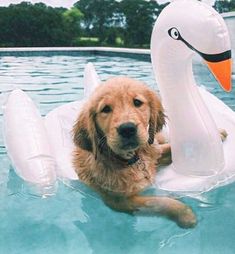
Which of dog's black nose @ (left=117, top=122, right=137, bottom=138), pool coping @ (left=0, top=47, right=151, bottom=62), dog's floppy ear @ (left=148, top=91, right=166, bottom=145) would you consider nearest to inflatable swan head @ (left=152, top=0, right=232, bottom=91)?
dog's floppy ear @ (left=148, top=91, right=166, bottom=145)

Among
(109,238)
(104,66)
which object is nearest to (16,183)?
(109,238)

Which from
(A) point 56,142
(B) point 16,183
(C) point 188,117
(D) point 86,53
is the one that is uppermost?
(C) point 188,117

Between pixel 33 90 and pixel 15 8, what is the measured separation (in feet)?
29.5

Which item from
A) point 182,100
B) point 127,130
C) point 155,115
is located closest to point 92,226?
point 127,130

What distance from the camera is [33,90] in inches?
328

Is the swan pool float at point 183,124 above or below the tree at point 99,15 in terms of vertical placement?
above

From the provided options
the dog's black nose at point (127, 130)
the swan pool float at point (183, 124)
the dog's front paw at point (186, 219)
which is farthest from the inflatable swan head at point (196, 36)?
the dog's front paw at point (186, 219)

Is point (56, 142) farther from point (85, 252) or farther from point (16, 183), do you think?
point (85, 252)

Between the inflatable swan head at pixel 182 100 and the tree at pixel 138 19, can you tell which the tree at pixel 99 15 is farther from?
the inflatable swan head at pixel 182 100

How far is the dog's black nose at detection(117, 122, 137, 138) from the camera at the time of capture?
9.43 feet

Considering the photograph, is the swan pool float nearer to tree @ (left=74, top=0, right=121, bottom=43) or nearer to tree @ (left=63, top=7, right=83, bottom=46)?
tree @ (left=63, top=7, right=83, bottom=46)

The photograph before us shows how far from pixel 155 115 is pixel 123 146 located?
1.29ft

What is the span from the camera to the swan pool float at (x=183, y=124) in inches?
125

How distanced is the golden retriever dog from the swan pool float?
7.9 inches
